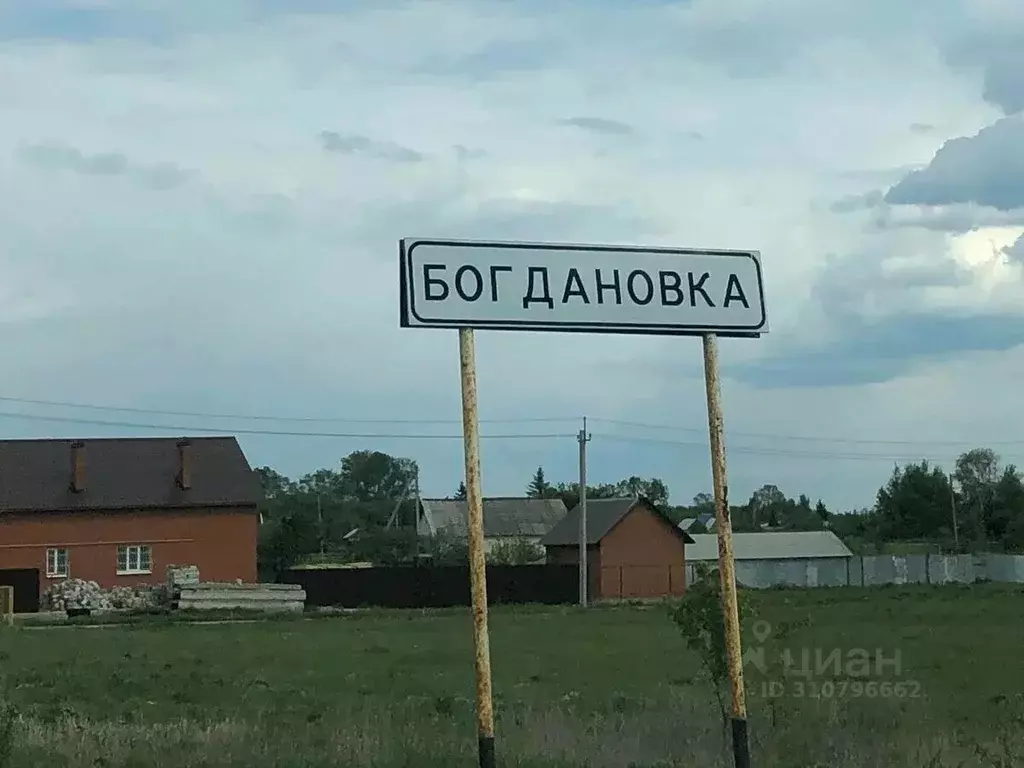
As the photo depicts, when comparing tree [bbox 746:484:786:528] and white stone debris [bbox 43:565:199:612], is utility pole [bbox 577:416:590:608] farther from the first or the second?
tree [bbox 746:484:786:528]

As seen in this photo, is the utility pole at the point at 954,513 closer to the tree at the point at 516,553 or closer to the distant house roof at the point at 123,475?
the tree at the point at 516,553

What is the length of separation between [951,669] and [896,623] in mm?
13580

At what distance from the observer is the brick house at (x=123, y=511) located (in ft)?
184

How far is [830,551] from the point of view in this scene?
275 feet

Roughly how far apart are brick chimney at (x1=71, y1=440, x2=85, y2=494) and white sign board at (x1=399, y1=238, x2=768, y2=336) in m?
53.3

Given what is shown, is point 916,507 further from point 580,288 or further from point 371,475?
point 580,288

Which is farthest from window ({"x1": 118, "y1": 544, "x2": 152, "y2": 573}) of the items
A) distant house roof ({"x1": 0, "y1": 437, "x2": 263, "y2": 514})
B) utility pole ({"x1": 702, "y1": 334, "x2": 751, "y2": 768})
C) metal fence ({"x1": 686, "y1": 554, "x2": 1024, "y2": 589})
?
utility pole ({"x1": 702, "y1": 334, "x2": 751, "y2": 768})

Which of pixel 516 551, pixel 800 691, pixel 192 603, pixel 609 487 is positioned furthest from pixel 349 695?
pixel 609 487

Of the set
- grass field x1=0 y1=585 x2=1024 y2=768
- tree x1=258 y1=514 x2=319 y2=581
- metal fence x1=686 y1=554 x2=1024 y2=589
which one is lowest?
grass field x1=0 y1=585 x2=1024 y2=768

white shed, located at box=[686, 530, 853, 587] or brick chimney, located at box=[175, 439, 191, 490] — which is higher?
brick chimney, located at box=[175, 439, 191, 490]

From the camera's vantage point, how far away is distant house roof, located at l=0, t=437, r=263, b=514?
5684 cm

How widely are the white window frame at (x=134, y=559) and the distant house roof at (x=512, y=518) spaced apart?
82.8 feet

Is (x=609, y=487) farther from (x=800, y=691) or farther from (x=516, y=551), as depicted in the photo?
(x=800, y=691)

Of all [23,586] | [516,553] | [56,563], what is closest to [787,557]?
[516,553]
